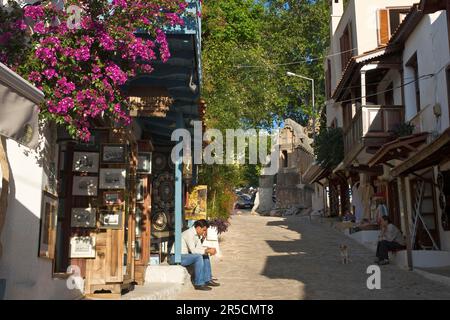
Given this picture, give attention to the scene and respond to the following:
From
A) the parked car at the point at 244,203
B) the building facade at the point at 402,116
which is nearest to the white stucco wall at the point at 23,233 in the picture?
the building facade at the point at 402,116

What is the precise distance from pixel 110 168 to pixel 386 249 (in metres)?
8.10

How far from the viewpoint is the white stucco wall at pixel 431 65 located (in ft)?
43.6

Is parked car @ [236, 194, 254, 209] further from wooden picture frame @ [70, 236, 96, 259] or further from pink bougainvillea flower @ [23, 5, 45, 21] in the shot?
pink bougainvillea flower @ [23, 5, 45, 21]

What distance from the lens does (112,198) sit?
8.30 m

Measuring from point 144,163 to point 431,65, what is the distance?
8832 mm

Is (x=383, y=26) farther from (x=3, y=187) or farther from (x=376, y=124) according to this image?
(x=3, y=187)

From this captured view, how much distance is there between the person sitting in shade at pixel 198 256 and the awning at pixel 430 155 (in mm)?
4570

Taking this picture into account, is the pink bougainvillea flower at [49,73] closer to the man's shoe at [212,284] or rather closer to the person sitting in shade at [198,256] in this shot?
the person sitting in shade at [198,256]

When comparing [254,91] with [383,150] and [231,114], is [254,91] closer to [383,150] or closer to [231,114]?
[231,114]

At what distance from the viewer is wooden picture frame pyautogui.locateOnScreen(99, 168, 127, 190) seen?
8.27 metres

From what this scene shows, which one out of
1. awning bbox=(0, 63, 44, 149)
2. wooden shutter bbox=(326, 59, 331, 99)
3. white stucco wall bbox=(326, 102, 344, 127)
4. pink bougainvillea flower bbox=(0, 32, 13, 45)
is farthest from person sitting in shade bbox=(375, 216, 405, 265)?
wooden shutter bbox=(326, 59, 331, 99)

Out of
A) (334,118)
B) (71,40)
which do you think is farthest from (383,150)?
(334,118)
